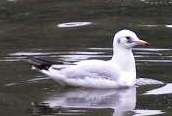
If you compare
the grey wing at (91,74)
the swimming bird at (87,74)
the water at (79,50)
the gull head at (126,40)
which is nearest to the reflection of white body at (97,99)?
the water at (79,50)

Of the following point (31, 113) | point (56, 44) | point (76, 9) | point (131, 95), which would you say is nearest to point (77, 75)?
point (131, 95)

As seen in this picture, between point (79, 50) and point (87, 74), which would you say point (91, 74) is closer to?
point (87, 74)

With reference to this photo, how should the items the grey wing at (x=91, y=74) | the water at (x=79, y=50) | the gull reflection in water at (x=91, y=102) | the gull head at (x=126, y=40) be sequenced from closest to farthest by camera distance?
the gull reflection in water at (x=91, y=102)
the water at (x=79, y=50)
the grey wing at (x=91, y=74)
the gull head at (x=126, y=40)

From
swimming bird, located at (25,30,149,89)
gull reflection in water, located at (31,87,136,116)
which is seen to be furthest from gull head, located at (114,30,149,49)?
gull reflection in water, located at (31,87,136,116)

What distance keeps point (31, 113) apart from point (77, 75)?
1.92 meters

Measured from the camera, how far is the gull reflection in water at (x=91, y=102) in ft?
38.3

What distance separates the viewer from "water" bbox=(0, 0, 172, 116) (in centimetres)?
1199

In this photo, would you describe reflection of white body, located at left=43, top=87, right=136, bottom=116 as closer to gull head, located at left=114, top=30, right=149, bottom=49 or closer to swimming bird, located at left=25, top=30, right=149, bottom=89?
swimming bird, located at left=25, top=30, right=149, bottom=89

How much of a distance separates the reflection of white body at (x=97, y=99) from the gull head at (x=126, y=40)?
90 cm

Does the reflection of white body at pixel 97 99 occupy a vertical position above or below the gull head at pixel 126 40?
below

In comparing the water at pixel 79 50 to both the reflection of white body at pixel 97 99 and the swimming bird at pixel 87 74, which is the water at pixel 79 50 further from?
the swimming bird at pixel 87 74

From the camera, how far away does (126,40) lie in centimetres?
1378

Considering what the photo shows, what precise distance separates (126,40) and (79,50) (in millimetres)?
2478

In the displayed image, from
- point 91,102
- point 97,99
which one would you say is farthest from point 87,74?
point 91,102
